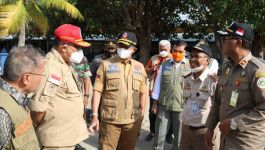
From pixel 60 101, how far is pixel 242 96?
1699mm

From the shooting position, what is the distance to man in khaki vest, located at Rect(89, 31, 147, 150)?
10.7ft

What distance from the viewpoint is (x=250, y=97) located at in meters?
2.26

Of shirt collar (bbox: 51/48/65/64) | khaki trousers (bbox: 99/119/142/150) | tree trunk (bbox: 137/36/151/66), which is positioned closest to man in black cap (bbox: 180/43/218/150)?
khaki trousers (bbox: 99/119/142/150)

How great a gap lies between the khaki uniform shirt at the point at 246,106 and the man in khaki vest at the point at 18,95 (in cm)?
170

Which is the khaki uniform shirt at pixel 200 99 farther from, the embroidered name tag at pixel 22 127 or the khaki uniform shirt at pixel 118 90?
the embroidered name tag at pixel 22 127

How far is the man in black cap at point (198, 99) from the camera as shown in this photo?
3.06m

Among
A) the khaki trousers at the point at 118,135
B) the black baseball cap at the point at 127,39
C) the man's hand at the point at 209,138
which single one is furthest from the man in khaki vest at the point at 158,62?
the man's hand at the point at 209,138

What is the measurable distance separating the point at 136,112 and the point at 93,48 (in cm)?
2590

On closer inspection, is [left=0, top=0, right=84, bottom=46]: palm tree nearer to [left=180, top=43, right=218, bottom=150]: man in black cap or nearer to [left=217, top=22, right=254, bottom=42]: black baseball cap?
[left=180, top=43, right=218, bottom=150]: man in black cap

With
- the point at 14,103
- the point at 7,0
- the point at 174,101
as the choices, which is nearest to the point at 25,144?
the point at 14,103

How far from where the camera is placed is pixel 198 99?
310 cm

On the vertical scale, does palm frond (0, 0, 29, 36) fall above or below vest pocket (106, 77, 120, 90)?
above

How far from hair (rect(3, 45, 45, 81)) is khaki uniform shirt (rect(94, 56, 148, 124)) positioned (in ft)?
4.96

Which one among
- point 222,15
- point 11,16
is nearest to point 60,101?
point 11,16
